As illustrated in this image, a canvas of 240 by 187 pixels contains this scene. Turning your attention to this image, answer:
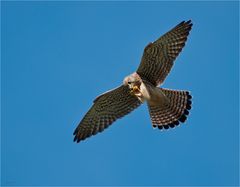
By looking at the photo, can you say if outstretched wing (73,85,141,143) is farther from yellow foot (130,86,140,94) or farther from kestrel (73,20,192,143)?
yellow foot (130,86,140,94)

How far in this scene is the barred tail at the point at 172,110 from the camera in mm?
14547

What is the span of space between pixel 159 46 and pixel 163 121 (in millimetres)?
1678

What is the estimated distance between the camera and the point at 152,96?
46.5 feet

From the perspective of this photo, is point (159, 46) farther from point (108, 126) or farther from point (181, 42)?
point (108, 126)

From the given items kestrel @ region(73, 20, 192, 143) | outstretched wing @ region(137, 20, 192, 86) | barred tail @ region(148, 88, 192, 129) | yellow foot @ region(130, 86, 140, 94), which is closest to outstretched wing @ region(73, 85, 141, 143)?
kestrel @ region(73, 20, 192, 143)

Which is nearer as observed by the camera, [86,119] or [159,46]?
[159,46]

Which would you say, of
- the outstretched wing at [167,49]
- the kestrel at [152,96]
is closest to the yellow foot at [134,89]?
the kestrel at [152,96]

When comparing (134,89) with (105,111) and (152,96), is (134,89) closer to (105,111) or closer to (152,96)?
(152,96)

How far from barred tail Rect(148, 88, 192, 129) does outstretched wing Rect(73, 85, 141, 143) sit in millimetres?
453

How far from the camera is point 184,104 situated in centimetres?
1462

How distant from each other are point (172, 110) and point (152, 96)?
2.54ft

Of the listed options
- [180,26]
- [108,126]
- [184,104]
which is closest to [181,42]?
[180,26]

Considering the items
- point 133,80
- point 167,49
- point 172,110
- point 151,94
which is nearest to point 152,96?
point 151,94

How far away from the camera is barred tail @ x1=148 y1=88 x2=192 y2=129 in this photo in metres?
14.5
